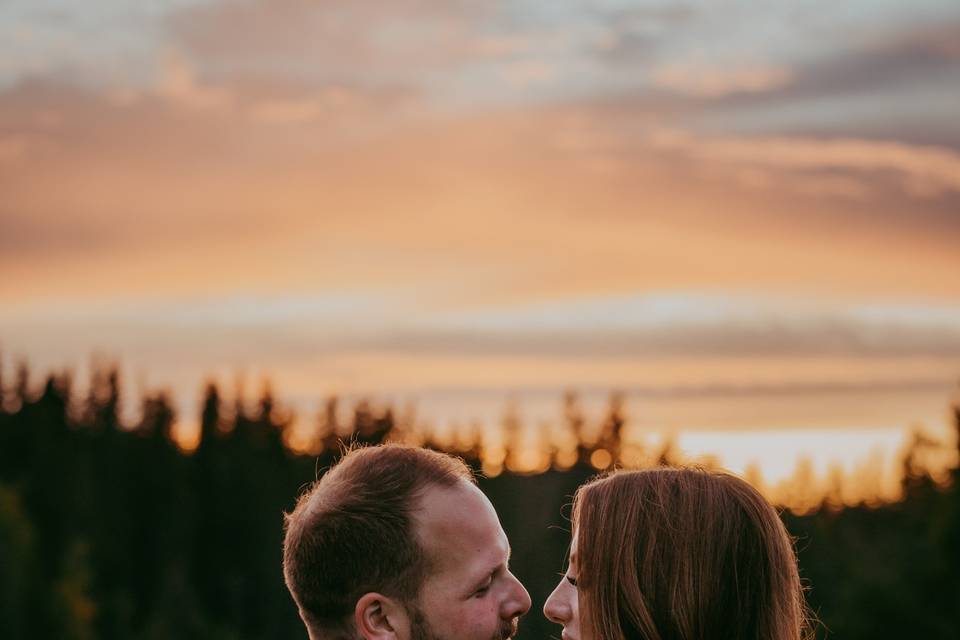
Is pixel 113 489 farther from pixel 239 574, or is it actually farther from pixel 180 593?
pixel 180 593

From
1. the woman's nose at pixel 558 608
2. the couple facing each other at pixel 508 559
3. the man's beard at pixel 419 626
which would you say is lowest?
the man's beard at pixel 419 626

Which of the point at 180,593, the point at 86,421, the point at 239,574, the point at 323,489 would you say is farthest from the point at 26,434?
the point at 323,489

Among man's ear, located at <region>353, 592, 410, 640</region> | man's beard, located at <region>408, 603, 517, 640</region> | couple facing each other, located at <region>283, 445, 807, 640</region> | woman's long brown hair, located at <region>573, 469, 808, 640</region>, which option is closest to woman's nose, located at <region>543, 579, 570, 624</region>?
couple facing each other, located at <region>283, 445, 807, 640</region>

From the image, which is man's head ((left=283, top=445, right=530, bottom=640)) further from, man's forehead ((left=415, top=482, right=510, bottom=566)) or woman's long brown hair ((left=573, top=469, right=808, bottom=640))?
woman's long brown hair ((left=573, top=469, right=808, bottom=640))

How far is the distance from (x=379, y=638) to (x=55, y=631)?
88.3 m

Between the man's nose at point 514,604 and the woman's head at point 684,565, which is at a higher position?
the woman's head at point 684,565

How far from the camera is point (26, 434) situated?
123m

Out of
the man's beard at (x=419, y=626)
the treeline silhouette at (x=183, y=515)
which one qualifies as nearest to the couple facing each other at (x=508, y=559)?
the man's beard at (x=419, y=626)

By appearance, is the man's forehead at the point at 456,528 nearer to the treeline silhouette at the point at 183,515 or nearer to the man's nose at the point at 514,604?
the man's nose at the point at 514,604

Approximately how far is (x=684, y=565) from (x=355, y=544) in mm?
1310

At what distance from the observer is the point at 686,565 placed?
5340 millimetres

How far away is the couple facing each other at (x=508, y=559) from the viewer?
534cm

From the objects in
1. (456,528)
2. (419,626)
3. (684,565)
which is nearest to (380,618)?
(419,626)

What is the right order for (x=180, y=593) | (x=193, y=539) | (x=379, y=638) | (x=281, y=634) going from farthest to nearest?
(x=193, y=539), (x=281, y=634), (x=180, y=593), (x=379, y=638)
